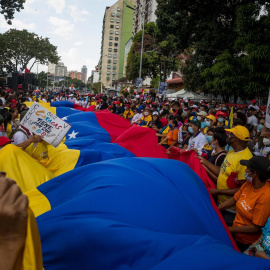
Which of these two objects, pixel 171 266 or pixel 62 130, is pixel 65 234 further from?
pixel 62 130

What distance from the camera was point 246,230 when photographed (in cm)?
333

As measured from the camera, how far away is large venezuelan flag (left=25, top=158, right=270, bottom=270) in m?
2.19

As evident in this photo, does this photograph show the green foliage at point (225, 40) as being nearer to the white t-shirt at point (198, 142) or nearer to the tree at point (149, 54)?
the white t-shirt at point (198, 142)

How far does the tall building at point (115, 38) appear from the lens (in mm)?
110625

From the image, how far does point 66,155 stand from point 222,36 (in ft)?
42.0

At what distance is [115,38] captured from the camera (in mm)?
114562

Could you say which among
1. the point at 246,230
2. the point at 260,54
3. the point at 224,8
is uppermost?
the point at 224,8

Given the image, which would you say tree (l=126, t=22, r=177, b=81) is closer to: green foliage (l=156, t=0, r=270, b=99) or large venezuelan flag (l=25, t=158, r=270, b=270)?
green foliage (l=156, t=0, r=270, b=99)

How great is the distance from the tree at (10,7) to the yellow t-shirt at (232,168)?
75.0 ft

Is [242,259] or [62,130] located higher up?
[62,130]

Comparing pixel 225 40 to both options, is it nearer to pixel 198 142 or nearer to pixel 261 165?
pixel 198 142

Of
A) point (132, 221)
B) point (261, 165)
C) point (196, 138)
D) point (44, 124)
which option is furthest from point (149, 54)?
point (132, 221)

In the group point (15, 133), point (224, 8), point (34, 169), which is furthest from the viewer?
point (224, 8)

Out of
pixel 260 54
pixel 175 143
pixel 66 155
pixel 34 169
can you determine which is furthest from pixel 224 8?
pixel 34 169
